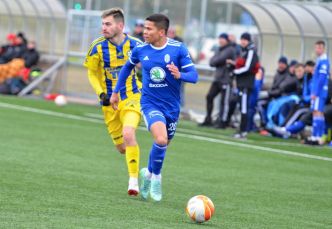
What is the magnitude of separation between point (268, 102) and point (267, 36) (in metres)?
2.08

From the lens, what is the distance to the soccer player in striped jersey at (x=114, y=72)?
11.0 meters

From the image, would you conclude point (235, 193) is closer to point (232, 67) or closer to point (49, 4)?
point (232, 67)

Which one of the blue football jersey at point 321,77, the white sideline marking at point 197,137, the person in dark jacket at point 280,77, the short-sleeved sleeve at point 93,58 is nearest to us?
the short-sleeved sleeve at point 93,58

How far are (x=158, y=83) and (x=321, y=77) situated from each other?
982 centimetres

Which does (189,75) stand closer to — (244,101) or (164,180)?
(164,180)

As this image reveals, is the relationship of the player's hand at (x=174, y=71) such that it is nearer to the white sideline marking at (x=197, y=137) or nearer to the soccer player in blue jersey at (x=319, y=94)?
the white sideline marking at (x=197, y=137)

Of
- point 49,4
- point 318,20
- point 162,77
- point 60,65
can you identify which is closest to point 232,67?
point 318,20

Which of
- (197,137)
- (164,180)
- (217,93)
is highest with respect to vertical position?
(217,93)

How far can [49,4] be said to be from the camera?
1153 inches

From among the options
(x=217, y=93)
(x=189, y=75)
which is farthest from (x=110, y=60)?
(x=217, y=93)

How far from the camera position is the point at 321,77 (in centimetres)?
1927

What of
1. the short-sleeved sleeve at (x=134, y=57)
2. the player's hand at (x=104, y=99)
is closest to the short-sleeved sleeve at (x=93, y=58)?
the player's hand at (x=104, y=99)

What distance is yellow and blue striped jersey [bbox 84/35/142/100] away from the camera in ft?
37.0

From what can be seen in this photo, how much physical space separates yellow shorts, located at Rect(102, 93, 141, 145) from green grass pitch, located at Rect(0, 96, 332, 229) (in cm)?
63
